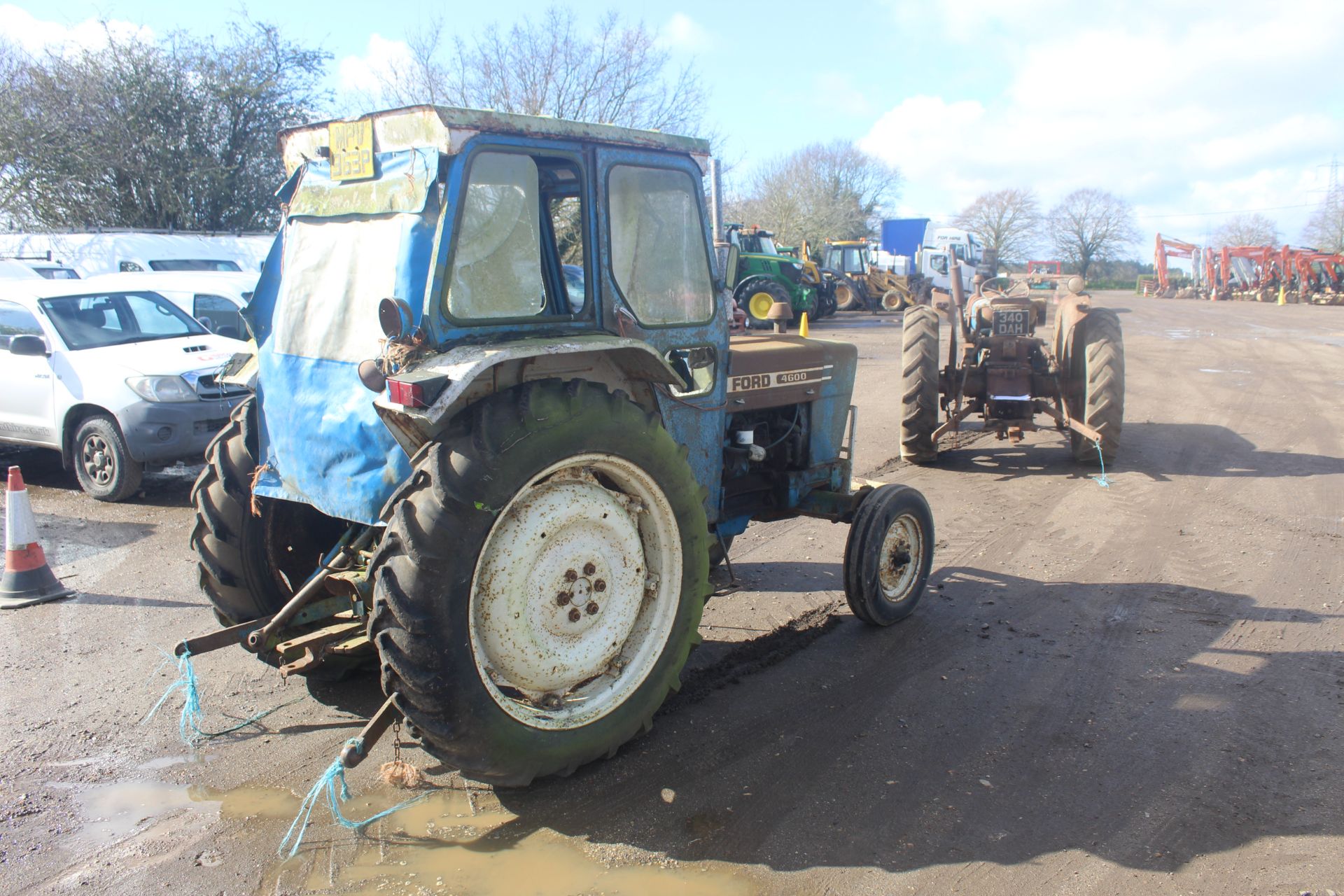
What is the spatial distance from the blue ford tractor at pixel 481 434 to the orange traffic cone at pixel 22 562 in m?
2.18

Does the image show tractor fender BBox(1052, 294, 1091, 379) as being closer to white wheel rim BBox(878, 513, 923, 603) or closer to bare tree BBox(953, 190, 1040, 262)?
white wheel rim BBox(878, 513, 923, 603)

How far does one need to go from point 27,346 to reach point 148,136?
1749 centimetres

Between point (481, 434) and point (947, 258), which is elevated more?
point (947, 258)

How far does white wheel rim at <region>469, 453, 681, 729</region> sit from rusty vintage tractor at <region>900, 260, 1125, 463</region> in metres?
5.68

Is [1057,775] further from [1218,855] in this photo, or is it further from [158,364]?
[158,364]

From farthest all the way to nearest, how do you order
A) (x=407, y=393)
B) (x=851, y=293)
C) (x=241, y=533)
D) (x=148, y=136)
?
(x=851, y=293) < (x=148, y=136) < (x=241, y=533) < (x=407, y=393)

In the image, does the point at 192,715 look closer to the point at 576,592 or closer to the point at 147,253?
the point at 576,592

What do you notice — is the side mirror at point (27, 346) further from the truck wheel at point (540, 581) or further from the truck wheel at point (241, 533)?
the truck wheel at point (540, 581)

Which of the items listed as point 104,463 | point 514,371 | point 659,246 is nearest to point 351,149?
point 514,371

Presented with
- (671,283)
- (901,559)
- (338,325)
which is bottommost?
(901,559)

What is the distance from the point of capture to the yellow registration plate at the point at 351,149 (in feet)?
11.3

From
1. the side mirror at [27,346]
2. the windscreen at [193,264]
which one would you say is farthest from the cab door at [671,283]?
the windscreen at [193,264]

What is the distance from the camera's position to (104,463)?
7.89m

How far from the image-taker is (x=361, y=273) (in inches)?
139
